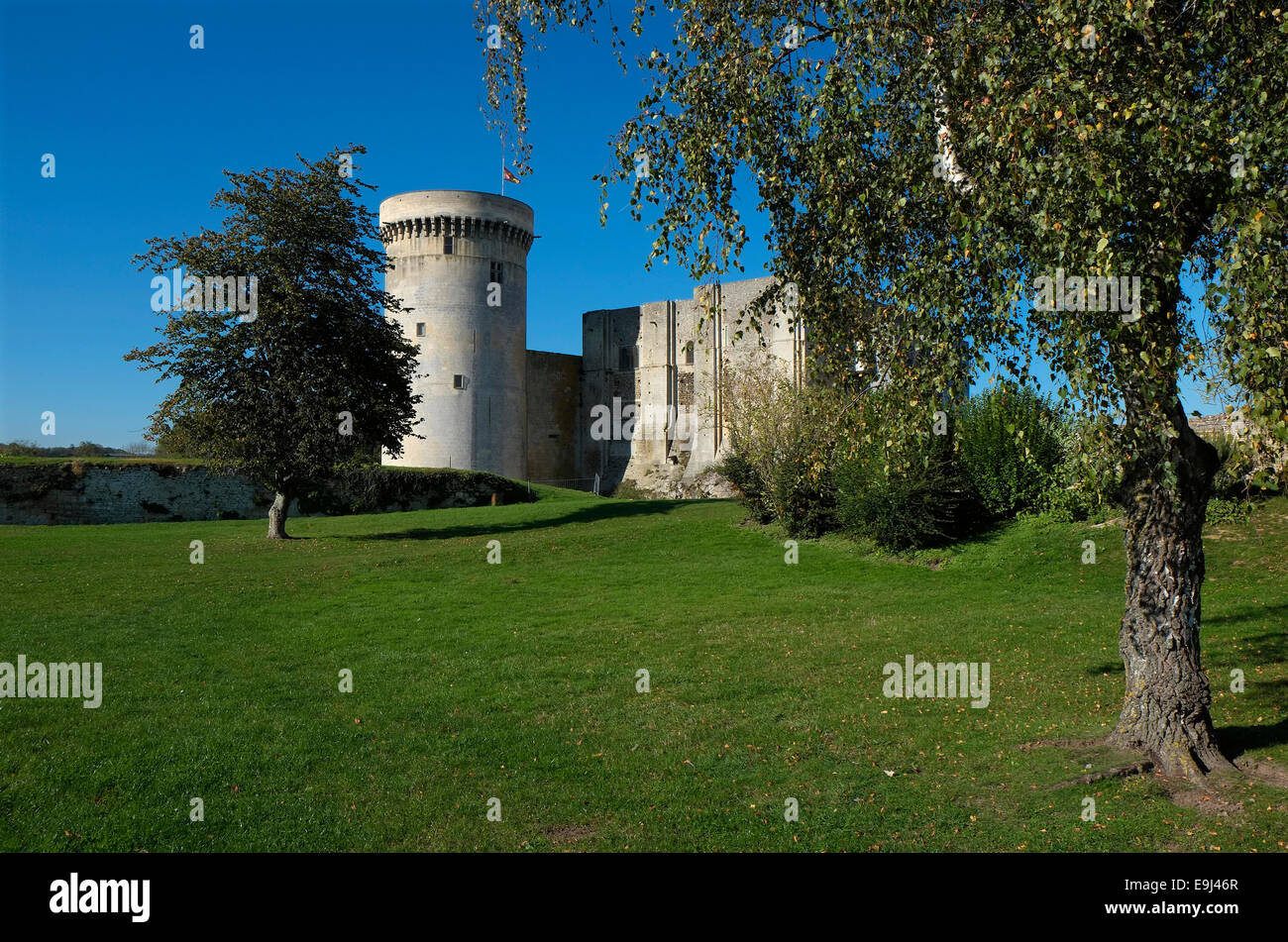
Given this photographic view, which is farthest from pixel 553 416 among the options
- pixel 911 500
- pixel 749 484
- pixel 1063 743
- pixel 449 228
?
pixel 1063 743

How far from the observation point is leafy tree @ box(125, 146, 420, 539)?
23.1 metres

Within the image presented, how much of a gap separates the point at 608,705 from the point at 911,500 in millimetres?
12183

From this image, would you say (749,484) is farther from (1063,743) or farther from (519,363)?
(519,363)

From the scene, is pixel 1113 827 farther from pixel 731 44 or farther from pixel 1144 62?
pixel 731 44

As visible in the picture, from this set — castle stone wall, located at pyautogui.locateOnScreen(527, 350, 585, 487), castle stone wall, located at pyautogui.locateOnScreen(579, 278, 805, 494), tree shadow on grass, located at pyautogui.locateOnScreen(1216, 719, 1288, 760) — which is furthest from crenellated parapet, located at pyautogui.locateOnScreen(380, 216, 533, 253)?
tree shadow on grass, located at pyautogui.locateOnScreen(1216, 719, 1288, 760)

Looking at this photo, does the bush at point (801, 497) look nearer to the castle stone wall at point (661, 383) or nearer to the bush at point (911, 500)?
the bush at point (911, 500)

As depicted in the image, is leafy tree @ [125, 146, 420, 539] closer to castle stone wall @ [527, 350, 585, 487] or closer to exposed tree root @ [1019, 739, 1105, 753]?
exposed tree root @ [1019, 739, 1105, 753]

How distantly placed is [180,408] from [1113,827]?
2304 cm

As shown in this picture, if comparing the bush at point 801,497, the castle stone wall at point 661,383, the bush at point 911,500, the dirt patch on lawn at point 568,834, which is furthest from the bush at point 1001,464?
the castle stone wall at point 661,383

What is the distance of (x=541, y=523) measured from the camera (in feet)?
89.1

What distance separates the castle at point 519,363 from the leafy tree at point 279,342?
2136 centimetres

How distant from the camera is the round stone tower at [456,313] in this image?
157ft

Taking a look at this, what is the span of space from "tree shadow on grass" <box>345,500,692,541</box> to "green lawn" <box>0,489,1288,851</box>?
524 centimetres
